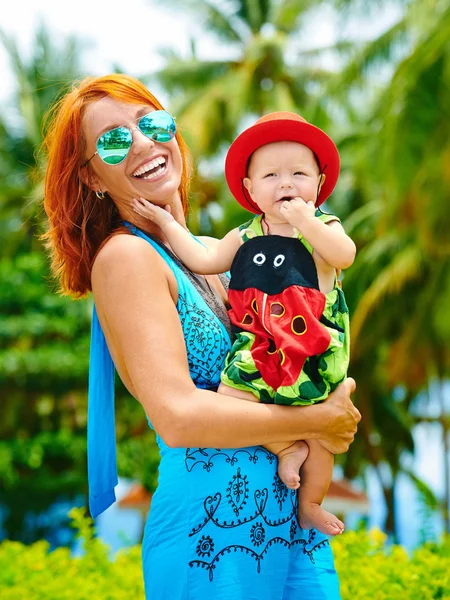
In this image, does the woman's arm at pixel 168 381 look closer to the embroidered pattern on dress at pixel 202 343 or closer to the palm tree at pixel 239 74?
the embroidered pattern on dress at pixel 202 343

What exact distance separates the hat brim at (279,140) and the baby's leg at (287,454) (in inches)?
25.9

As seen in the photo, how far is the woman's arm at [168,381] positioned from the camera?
2.40 m

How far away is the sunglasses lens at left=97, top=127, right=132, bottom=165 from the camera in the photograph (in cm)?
277

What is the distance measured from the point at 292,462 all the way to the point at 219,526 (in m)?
0.28

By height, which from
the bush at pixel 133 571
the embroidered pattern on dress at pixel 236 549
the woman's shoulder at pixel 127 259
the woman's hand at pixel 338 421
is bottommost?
the bush at pixel 133 571

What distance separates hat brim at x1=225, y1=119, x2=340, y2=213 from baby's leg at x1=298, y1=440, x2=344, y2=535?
790 mm

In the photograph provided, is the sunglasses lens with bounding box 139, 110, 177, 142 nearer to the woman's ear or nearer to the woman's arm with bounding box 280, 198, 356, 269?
the woman's ear

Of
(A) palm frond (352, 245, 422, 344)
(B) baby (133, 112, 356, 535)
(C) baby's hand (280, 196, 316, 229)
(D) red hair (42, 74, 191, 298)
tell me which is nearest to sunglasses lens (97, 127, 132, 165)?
(D) red hair (42, 74, 191, 298)

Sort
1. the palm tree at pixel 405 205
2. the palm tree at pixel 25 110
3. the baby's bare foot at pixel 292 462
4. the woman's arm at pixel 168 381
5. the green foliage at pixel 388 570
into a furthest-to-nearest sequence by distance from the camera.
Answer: the palm tree at pixel 25 110
the palm tree at pixel 405 205
the green foliage at pixel 388 570
the baby's bare foot at pixel 292 462
the woman's arm at pixel 168 381

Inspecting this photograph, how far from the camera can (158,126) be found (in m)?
2.83

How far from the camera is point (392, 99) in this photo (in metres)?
14.9

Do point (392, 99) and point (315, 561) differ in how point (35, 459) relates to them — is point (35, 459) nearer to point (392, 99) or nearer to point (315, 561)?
point (392, 99)

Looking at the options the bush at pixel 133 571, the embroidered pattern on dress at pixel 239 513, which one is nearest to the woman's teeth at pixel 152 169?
the embroidered pattern on dress at pixel 239 513

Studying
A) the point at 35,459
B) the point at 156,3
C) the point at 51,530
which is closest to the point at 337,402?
the point at 35,459
